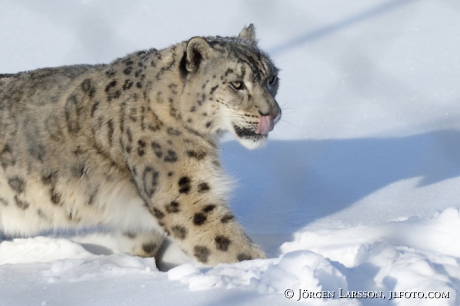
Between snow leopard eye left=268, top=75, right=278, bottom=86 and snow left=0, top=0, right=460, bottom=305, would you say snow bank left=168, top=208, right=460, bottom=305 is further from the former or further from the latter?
snow leopard eye left=268, top=75, right=278, bottom=86

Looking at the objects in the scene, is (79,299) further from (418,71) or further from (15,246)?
(418,71)

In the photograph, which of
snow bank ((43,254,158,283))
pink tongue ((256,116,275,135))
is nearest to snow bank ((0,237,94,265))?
snow bank ((43,254,158,283))

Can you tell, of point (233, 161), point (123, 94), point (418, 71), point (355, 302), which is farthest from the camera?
point (418, 71)

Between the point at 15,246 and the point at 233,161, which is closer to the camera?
the point at 15,246

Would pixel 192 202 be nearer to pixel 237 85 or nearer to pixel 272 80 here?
pixel 237 85

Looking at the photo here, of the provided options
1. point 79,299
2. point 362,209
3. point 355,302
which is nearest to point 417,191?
point 362,209

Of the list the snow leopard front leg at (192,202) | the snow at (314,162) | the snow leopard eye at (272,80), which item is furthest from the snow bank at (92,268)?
the snow leopard eye at (272,80)

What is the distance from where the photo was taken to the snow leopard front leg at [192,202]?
3.21 metres

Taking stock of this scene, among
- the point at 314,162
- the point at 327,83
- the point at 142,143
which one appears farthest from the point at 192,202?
the point at 327,83

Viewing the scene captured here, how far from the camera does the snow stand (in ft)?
8.11

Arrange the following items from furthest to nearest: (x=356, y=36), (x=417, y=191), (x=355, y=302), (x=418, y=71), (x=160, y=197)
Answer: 1. (x=356, y=36)
2. (x=418, y=71)
3. (x=417, y=191)
4. (x=160, y=197)
5. (x=355, y=302)

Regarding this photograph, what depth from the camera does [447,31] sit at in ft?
22.2

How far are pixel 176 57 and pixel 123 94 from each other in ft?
1.08

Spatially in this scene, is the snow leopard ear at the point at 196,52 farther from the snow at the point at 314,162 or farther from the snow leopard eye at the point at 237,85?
the snow at the point at 314,162
